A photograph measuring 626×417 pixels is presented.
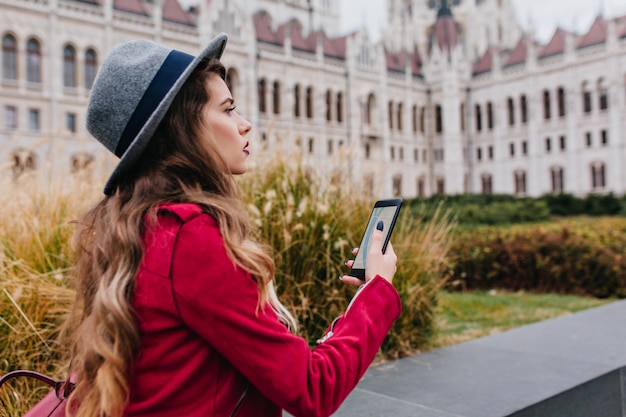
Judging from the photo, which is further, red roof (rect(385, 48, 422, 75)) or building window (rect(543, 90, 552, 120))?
red roof (rect(385, 48, 422, 75))

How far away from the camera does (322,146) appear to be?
1395 inches

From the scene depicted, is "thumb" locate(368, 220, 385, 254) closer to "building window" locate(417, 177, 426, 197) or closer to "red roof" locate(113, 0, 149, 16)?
"red roof" locate(113, 0, 149, 16)

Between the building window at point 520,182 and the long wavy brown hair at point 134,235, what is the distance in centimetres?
4196

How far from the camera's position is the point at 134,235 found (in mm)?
1102

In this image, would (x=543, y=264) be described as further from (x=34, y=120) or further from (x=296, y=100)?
(x=296, y=100)

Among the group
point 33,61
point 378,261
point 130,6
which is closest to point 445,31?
point 130,6

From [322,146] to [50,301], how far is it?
32.7 meters

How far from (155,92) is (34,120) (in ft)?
85.4

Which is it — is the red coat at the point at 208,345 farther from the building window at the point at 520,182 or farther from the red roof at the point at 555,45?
the red roof at the point at 555,45

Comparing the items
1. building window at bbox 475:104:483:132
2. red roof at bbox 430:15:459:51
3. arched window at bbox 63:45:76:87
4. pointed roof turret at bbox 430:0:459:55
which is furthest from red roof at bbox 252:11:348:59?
building window at bbox 475:104:483:132

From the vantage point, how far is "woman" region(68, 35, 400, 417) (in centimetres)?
107

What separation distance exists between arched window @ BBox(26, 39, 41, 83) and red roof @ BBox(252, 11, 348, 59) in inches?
477

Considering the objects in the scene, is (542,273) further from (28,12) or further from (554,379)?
(28,12)

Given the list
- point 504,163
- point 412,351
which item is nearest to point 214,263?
point 412,351
